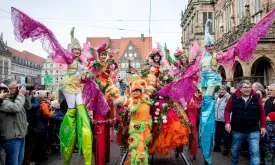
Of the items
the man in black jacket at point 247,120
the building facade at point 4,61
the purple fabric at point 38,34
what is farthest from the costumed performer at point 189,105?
the building facade at point 4,61

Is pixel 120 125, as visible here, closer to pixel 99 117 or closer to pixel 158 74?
pixel 99 117

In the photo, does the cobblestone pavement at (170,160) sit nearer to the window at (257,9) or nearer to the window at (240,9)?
the window at (257,9)

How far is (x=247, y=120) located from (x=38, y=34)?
164 inches

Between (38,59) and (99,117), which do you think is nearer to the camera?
(99,117)

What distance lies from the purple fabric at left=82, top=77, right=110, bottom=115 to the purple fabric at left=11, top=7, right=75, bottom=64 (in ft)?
1.94

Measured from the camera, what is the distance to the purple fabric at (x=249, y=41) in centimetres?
502

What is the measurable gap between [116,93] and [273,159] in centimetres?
336

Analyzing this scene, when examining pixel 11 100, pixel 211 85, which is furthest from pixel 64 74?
pixel 211 85

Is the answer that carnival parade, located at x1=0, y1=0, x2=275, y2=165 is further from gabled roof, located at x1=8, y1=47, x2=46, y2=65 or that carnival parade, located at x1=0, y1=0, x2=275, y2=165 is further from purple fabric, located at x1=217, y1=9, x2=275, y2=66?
gabled roof, located at x1=8, y1=47, x2=46, y2=65

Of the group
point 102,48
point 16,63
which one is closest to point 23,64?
point 16,63

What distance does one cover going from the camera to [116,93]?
6008mm

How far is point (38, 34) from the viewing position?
17.6 ft

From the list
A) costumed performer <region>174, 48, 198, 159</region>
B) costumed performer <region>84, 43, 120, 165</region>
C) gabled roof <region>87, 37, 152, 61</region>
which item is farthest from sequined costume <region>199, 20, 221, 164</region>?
gabled roof <region>87, 37, 152, 61</region>

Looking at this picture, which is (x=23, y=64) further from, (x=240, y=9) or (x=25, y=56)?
(x=240, y=9)
